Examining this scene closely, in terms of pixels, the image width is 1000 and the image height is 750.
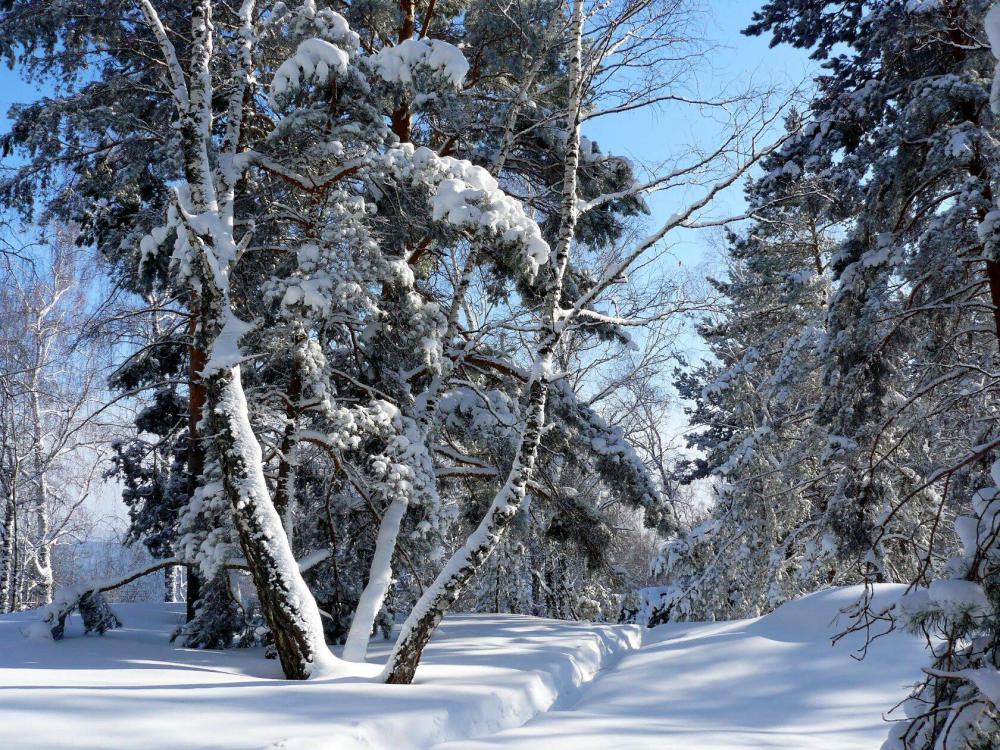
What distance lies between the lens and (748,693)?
19.1 feet

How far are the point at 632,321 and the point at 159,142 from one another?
6.55 metres

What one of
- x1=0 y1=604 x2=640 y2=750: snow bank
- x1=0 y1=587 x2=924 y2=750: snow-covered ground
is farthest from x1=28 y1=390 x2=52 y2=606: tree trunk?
x1=0 y1=604 x2=640 y2=750: snow bank

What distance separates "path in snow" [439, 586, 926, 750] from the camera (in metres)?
4.21

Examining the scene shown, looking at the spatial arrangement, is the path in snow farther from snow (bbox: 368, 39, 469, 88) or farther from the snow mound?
snow (bbox: 368, 39, 469, 88)

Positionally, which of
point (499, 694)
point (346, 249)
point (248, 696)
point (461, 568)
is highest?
point (346, 249)

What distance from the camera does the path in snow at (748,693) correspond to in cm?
421

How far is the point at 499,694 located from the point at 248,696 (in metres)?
1.74

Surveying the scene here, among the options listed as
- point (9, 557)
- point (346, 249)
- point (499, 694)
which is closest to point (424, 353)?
point (346, 249)

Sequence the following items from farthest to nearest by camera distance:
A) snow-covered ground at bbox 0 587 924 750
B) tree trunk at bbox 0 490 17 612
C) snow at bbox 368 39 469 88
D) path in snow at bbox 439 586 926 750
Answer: tree trunk at bbox 0 490 17 612 → snow at bbox 368 39 469 88 → path in snow at bbox 439 586 926 750 → snow-covered ground at bbox 0 587 924 750

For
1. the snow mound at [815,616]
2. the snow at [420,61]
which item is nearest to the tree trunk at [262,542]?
the snow at [420,61]

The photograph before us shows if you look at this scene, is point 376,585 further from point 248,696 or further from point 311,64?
point 311,64

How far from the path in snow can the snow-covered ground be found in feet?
0.06

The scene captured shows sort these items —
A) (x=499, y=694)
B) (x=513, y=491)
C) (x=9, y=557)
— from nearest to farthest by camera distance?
1. (x=499, y=694)
2. (x=513, y=491)
3. (x=9, y=557)

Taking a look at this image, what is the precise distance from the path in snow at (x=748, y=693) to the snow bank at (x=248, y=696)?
28 centimetres
